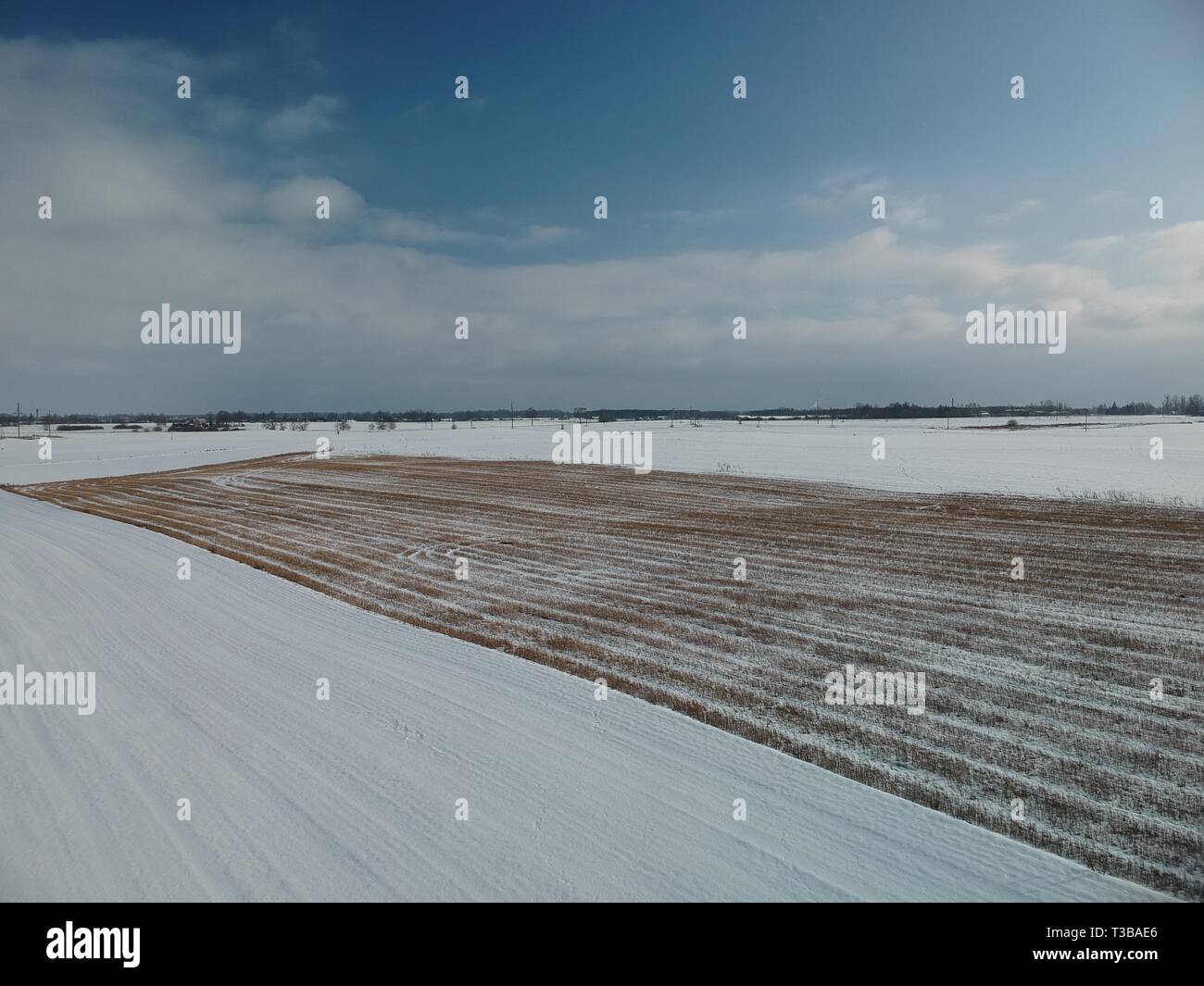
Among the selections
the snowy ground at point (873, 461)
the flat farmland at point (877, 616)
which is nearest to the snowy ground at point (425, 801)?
the flat farmland at point (877, 616)

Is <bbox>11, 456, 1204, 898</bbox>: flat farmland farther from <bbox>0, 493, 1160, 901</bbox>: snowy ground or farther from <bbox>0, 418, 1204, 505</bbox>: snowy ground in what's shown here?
<bbox>0, 418, 1204, 505</bbox>: snowy ground

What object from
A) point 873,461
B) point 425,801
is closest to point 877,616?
point 425,801

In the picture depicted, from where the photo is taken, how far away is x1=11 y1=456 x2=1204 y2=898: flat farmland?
5344 mm

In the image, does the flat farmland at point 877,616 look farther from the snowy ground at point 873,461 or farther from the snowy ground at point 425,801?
the snowy ground at point 873,461

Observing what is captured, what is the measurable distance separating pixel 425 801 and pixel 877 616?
700 cm

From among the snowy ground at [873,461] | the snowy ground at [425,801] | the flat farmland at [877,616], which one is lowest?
the snowy ground at [425,801]

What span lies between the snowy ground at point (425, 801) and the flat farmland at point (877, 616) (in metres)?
0.44

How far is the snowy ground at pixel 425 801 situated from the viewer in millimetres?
4285

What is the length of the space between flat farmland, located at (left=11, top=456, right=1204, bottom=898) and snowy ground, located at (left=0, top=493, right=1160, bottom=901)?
44 centimetres

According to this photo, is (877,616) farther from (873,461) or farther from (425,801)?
(873,461)

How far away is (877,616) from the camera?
982cm
